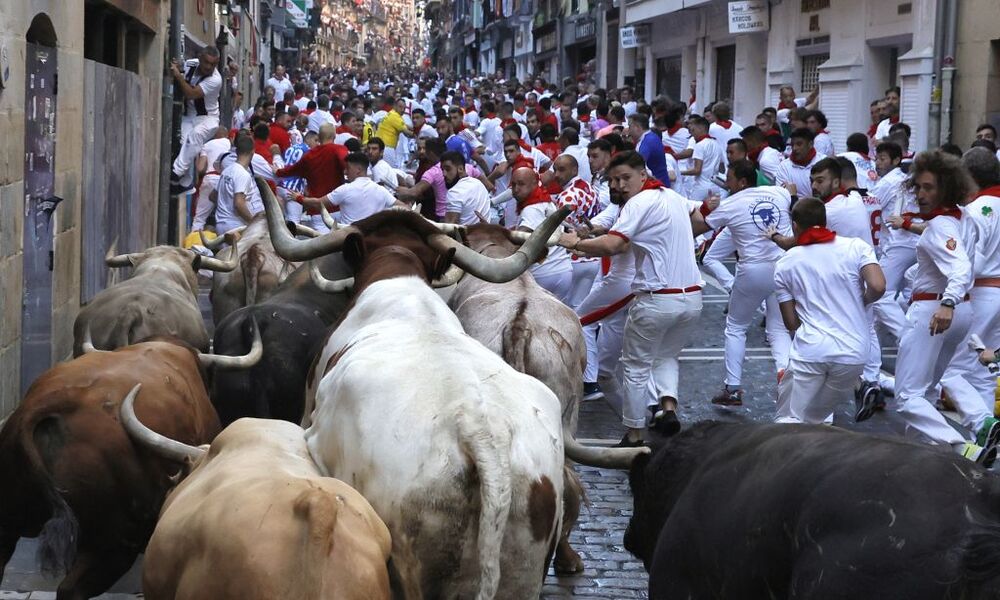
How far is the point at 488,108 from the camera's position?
2611 cm

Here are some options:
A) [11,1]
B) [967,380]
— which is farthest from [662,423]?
[11,1]

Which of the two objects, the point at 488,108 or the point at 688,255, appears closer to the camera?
the point at 688,255

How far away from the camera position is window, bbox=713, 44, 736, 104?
1348 inches

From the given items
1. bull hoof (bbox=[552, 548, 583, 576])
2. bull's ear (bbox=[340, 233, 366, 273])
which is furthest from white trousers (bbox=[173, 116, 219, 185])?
bull hoof (bbox=[552, 548, 583, 576])

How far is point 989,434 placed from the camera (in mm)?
8047

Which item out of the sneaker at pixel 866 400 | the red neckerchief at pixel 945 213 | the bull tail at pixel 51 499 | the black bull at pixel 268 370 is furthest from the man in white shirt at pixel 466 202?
the bull tail at pixel 51 499

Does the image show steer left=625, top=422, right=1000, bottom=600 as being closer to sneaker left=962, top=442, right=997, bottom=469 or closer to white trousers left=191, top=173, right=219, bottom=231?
sneaker left=962, top=442, right=997, bottom=469

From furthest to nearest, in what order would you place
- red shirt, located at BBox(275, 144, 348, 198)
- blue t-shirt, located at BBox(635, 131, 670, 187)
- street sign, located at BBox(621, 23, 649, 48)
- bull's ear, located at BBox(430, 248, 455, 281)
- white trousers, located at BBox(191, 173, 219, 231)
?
1. street sign, located at BBox(621, 23, 649, 48)
2. blue t-shirt, located at BBox(635, 131, 670, 187)
3. white trousers, located at BBox(191, 173, 219, 231)
4. red shirt, located at BBox(275, 144, 348, 198)
5. bull's ear, located at BBox(430, 248, 455, 281)

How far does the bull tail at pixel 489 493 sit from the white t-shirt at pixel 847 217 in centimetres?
755

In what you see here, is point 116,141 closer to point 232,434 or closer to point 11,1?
point 11,1

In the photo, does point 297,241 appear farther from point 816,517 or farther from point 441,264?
point 816,517

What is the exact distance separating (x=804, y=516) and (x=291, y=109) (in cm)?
2246

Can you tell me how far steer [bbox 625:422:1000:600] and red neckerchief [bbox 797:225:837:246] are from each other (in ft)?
14.4

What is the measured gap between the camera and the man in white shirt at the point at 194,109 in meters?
17.3
